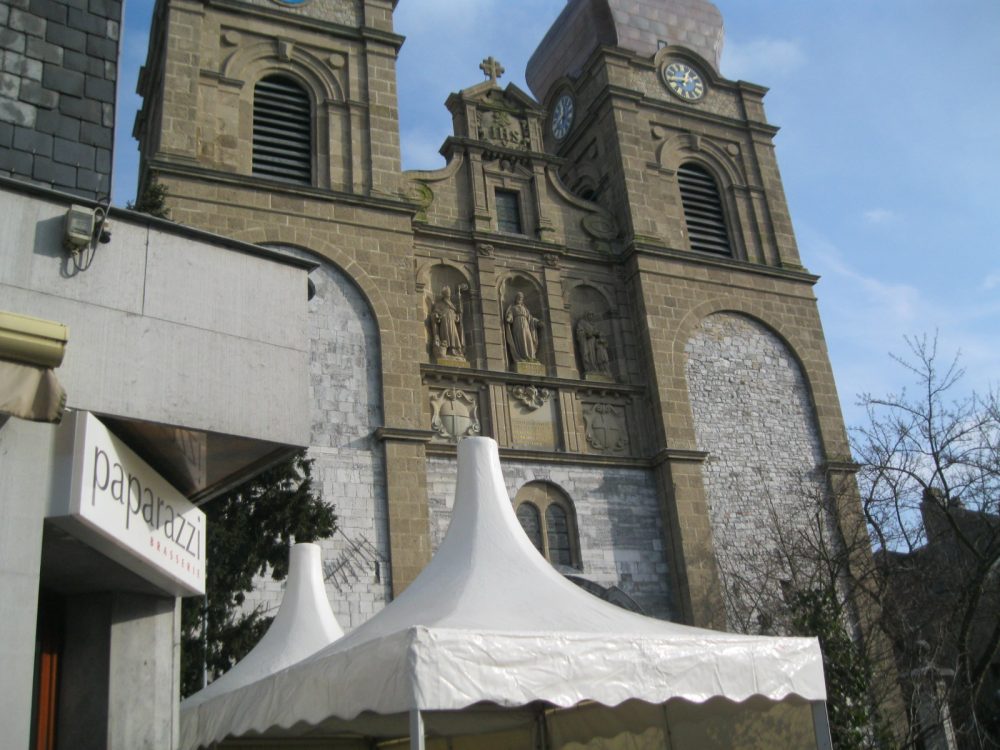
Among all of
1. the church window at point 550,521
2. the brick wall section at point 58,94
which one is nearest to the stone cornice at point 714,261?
the church window at point 550,521

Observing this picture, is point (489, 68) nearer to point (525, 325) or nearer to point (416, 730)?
point (525, 325)

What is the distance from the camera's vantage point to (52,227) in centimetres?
716

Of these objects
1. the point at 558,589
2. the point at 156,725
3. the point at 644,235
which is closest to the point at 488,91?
the point at 644,235

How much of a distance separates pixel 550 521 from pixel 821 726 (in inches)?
413

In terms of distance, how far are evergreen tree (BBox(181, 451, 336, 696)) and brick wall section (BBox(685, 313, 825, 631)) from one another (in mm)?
8294

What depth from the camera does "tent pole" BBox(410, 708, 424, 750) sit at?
667 centimetres

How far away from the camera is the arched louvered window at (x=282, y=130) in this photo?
1986 cm

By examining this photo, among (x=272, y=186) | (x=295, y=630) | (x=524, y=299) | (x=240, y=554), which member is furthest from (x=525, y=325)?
(x=295, y=630)

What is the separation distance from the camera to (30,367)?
611 cm

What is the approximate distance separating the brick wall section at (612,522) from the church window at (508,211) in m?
5.41

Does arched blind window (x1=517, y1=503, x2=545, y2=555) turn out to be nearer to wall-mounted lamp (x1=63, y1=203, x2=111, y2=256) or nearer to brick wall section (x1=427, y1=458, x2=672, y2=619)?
brick wall section (x1=427, y1=458, x2=672, y2=619)

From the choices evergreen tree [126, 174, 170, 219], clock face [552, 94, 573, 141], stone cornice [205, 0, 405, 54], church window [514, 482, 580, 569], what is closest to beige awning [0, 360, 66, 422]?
evergreen tree [126, 174, 170, 219]

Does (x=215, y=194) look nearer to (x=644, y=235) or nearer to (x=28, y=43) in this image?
(x=644, y=235)

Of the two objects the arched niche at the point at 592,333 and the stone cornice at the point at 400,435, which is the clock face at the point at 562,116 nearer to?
the arched niche at the point at 592,333
